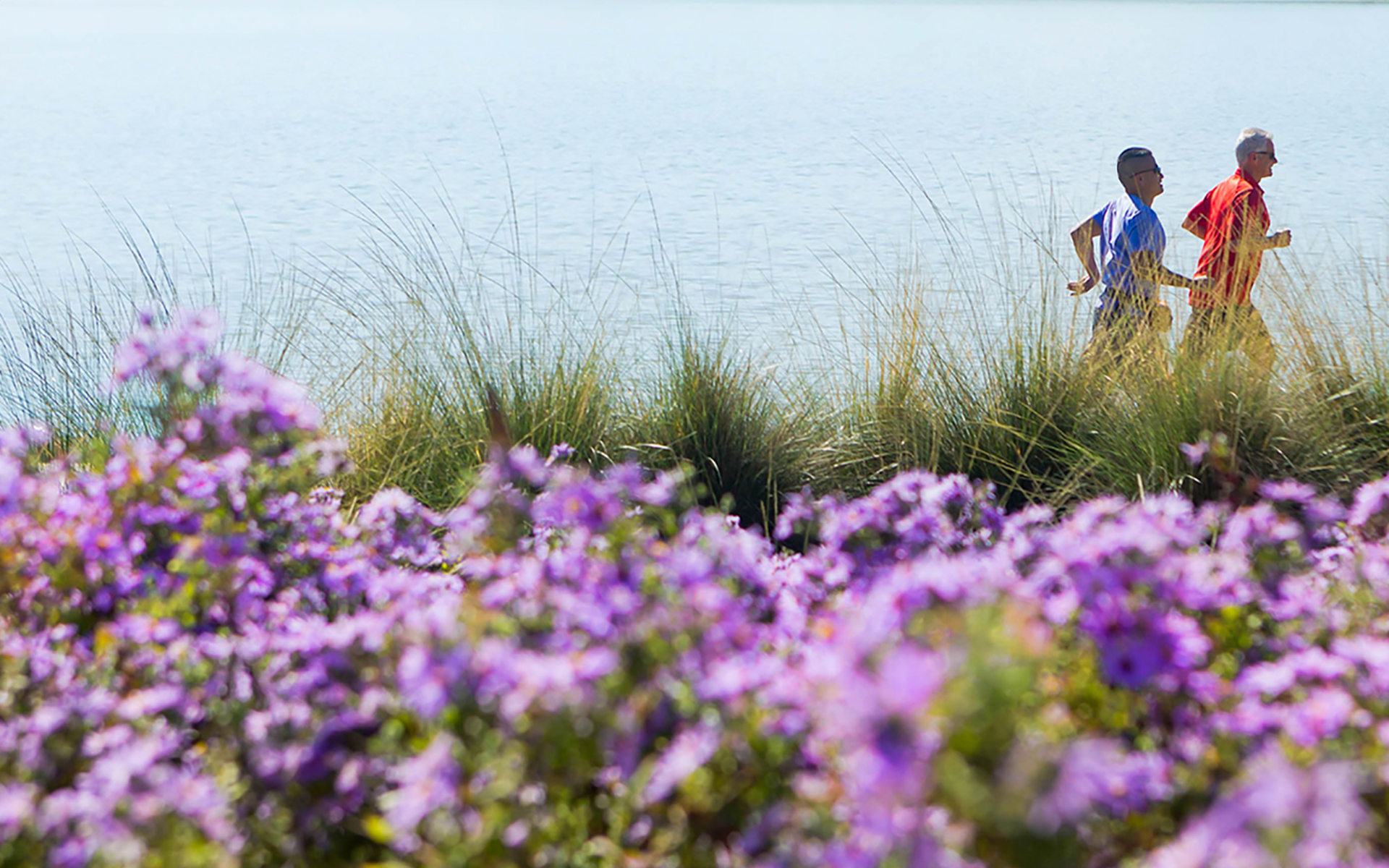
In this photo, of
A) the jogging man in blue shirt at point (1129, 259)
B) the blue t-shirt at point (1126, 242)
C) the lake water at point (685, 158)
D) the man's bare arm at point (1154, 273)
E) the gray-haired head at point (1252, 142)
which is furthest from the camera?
the lake water at point (685, 158)

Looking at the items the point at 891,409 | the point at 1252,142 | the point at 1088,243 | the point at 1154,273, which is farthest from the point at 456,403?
the point at 1252,142

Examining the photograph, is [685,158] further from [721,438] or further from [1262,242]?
[721,438]

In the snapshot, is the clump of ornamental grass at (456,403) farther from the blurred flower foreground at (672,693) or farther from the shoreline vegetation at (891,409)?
the blurred flower foreground at (672,693)

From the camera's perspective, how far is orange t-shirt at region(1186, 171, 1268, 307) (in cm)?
507

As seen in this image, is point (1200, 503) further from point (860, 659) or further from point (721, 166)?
point (721, 166)

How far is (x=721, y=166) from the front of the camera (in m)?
19.2

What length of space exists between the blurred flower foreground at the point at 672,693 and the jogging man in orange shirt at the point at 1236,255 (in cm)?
192

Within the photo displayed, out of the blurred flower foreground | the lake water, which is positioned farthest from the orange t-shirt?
the blurred flower foreground

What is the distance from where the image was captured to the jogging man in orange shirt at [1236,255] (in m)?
4.46

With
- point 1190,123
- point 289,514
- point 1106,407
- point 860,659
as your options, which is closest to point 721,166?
point 1190,123

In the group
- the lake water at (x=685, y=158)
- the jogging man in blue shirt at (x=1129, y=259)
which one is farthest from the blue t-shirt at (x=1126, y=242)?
the lake water at (x=685, y=158)

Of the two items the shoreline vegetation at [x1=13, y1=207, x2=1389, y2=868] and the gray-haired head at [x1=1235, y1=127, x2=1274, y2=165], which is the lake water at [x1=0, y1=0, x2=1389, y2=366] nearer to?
the gray-haired head at [x1=1235, y1=127, x2=1274, y2=165]

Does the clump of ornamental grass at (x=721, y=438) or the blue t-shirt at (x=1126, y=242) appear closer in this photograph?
the clump of ornamental grass at (x=721, y=438)

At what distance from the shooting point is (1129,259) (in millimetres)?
5645
